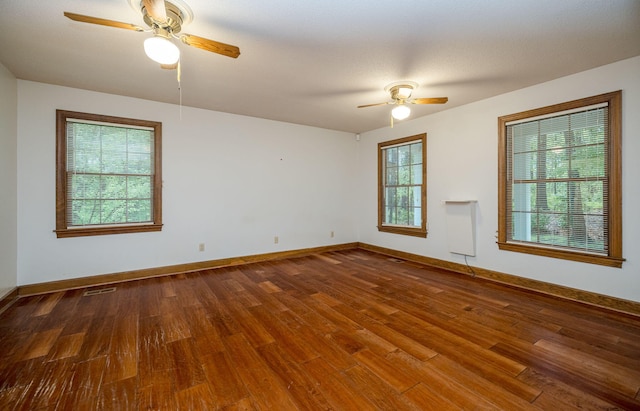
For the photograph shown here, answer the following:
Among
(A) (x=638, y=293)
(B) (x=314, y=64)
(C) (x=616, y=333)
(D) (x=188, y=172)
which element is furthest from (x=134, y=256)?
(A) (x=638, y=293)

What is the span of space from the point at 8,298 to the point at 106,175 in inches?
66.7

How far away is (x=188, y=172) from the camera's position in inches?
171

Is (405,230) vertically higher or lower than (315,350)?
higher

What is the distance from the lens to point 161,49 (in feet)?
6.47

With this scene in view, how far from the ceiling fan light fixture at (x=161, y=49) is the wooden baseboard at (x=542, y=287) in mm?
4466

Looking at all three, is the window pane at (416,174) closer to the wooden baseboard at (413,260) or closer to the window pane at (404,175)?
the window pane at (404,175)

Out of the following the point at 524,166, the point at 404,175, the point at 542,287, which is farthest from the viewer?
the point at 404,175

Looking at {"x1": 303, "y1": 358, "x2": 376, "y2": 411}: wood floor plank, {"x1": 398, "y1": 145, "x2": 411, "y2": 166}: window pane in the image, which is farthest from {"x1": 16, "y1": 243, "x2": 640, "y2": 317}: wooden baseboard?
{"x1": 303, "y1": 358, "x2": 376, "y2": 411}: wood floor plank

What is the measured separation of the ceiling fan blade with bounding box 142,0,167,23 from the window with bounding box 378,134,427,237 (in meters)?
4.15

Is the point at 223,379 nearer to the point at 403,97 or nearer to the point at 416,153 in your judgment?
the point at 403,97

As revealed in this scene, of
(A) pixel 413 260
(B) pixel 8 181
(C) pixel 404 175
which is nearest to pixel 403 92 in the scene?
(C) pixel 404 175

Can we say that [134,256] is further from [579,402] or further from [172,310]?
[579,402]

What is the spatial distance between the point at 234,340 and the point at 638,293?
3941mm

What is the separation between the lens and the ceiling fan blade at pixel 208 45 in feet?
6.69
